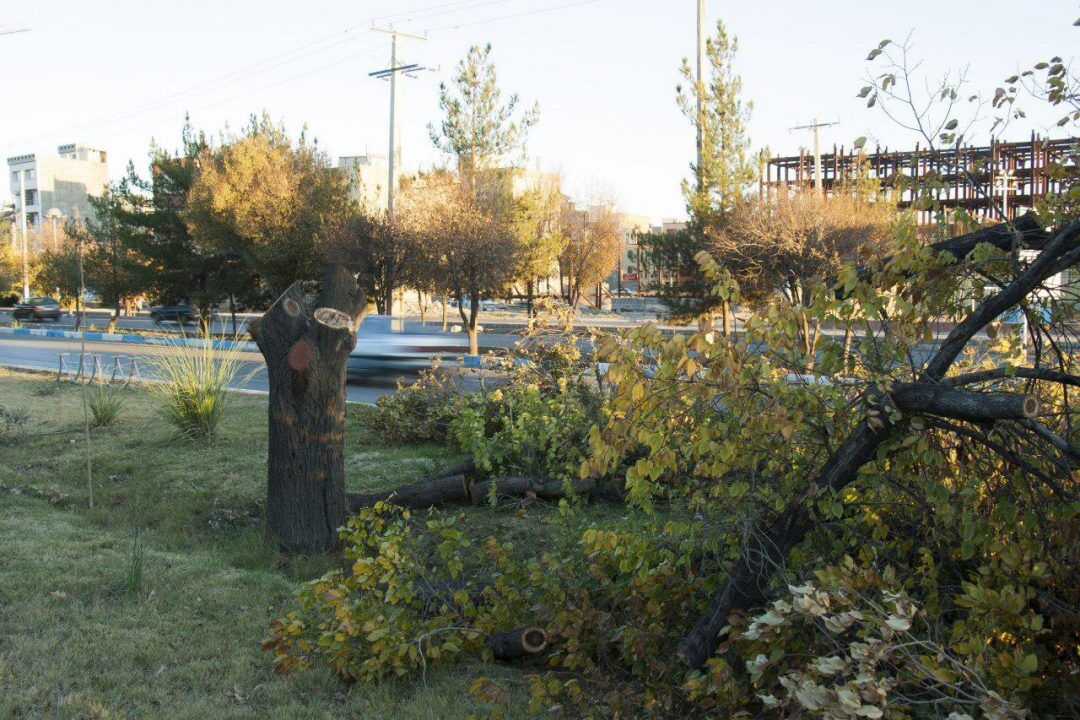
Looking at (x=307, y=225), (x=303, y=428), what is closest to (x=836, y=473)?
(x=303, y=428)

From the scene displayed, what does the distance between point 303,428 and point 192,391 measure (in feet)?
14.3

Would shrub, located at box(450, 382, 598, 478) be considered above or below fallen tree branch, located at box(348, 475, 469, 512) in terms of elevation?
above

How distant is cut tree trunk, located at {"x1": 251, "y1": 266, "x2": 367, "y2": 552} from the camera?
249 inches

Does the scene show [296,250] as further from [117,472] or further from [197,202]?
[117,472]

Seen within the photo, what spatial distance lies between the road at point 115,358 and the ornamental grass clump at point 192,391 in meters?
0.46

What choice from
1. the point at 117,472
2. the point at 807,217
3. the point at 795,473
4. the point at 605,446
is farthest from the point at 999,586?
the point at 807,217

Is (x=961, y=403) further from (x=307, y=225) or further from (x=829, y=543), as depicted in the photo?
(x=307, y=225)

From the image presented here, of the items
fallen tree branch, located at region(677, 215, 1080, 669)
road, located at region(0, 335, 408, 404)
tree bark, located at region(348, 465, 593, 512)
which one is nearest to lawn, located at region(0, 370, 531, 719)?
tree bark, located at region(348, 465, 593, 512)

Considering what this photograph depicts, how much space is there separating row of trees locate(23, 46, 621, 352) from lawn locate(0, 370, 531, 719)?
1522cm

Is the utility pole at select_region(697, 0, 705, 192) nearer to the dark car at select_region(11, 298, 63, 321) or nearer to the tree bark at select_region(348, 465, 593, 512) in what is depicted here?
the tree bark at select_region(348, 465, 593, 512)

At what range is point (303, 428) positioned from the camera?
20.8 ft

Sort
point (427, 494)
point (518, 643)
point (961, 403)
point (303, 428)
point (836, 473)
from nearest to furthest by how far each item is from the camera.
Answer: point (961, 403), point (836, 473), point (518, 643), point (303, 428), point (427, 494)

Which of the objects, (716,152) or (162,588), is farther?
(716,152)

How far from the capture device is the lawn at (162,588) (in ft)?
13.2
